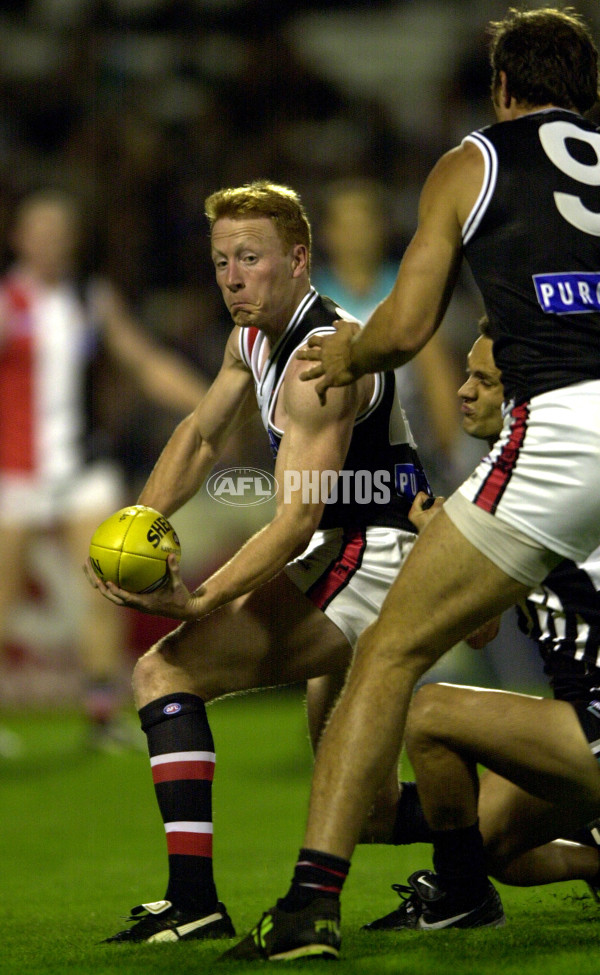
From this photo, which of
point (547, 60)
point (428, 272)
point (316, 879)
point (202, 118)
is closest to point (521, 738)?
point (316, 879)

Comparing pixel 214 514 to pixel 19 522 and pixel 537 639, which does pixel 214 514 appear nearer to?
pixel 19 522

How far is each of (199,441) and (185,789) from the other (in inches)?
46.1

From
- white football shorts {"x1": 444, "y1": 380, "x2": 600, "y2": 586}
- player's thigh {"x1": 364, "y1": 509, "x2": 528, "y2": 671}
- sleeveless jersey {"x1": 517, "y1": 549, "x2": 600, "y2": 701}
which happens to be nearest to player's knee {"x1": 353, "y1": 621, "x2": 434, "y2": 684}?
player's thigh {"x1": 364, "y1": 509, "x2": 528, "y2": 671}

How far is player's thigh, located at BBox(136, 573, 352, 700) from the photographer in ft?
12.2

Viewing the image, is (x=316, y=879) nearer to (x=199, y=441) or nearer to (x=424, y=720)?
(x=424, y=720)

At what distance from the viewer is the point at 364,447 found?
3.97m

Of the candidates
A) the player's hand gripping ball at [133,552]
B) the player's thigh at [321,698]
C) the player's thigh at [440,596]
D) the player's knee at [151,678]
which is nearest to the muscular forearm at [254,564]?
the player's hand gripping ball at [133,552]

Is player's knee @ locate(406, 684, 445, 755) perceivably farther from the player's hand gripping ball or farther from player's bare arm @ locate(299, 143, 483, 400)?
player's bare arm @ locate(299, 143, 483, 400)

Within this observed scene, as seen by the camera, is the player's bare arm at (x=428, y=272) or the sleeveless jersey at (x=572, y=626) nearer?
the player's bare arm at (x=428, y=272)

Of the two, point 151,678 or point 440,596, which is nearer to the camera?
point 440,596

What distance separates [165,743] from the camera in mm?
3643

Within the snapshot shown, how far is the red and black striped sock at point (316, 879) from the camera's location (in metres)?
3.08

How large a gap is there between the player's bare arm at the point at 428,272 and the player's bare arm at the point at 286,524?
42 cm

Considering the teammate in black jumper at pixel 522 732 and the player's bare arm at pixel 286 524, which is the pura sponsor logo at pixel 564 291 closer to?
the teammate in black jumper at pixel 522 732
